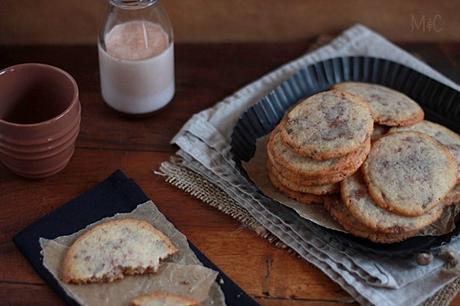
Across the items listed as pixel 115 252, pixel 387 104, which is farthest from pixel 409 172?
pixel 115 252

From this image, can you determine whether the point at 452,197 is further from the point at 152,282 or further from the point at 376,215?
the point at 152,282

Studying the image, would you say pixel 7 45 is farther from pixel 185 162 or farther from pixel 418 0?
pixel 418 0

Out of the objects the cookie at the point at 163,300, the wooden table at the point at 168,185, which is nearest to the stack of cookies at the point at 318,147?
the wooden table at the point at 168,185

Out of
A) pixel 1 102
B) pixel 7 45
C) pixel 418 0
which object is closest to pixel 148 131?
pixel 1 102

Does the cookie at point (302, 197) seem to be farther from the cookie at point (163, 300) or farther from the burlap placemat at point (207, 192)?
the cookie at point (163, 300)

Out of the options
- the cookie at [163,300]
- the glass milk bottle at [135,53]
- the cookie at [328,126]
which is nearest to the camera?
the cookie at [163,300]
